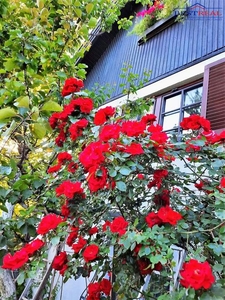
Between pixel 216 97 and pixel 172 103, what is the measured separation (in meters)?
1.08

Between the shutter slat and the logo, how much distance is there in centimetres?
90

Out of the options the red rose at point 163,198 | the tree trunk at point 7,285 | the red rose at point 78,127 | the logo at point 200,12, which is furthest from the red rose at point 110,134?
the logo at point 200,12

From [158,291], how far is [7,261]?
87cm

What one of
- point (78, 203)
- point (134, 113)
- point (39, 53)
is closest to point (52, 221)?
point (78, 203)

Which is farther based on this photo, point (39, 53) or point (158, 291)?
point (39, 53)

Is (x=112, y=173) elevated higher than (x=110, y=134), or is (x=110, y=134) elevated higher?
(x=110, y=134)

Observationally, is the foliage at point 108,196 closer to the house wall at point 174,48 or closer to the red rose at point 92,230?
the red rose at point 92,230

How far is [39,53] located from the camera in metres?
2.06

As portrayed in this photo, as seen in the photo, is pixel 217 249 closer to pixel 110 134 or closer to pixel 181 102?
pixel 110 134

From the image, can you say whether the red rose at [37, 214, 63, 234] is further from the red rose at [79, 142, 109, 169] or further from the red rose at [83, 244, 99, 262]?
the red rose at [79, 142, 109, 169]

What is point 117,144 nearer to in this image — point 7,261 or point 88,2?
point 7,261

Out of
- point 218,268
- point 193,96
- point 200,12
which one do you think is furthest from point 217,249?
point 200,12

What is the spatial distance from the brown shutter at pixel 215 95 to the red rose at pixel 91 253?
2.26 metres

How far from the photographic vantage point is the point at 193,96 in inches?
153
